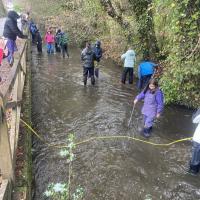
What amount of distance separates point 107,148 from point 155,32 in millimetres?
8501

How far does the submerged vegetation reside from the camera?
10.7 meters

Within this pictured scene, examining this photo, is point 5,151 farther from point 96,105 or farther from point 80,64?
point 80,64

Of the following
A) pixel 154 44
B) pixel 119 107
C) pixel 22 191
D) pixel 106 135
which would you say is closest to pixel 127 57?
pixel 154 44

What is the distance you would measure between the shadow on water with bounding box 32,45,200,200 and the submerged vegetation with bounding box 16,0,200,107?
1.36 meters

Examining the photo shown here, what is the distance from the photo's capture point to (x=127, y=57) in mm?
15812

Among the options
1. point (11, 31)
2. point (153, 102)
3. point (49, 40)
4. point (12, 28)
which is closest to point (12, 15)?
point (12, 28)

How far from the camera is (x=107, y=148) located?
30.9 feet

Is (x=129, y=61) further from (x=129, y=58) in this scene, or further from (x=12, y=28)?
(x=12, y=28)

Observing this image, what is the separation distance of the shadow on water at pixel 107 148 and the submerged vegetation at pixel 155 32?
4.46 feet

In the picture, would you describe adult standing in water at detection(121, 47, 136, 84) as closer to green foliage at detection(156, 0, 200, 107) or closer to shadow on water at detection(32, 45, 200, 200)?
shadow on water at detection(32, 45, 200, 200)

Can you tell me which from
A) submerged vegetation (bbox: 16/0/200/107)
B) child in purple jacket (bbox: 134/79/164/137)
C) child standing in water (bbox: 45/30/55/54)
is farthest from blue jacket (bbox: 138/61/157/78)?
child standing in water (bbox: 45/30/55/54)

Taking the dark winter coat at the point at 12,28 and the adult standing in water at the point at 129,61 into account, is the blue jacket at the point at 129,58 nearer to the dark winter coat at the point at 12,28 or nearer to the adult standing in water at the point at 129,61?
the adult standing in water at the point at 129,61

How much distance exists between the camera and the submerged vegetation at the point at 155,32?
10719mm

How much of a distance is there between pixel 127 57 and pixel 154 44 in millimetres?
1402
